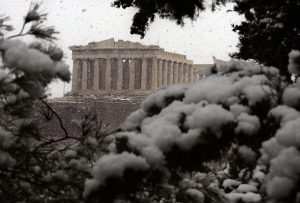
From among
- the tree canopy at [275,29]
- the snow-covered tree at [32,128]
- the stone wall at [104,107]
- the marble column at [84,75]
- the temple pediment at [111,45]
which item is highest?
the temple pediment at [111,45]

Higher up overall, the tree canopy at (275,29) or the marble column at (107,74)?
the tree canopy at (275,29)

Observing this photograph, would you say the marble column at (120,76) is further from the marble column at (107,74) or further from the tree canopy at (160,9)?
the tree canopy at (160,9)

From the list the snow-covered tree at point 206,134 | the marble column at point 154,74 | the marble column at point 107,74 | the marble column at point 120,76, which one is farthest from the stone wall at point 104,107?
the snow-covered tree at point 206,134

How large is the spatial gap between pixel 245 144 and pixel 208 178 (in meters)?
1.67

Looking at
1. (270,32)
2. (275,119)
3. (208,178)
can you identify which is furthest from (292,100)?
(270,32)

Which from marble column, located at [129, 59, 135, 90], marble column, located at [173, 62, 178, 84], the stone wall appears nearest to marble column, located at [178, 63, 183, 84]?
marble column, located at [173, 62, 178, 84]

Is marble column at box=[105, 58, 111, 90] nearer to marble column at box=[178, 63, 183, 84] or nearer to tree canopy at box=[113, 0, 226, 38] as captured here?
marble column at box=[178, 63, 183, 84]

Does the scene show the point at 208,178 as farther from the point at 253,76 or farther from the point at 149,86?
the point at 149,86

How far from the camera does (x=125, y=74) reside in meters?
75.3

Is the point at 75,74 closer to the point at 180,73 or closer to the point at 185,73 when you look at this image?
the point at 180,73

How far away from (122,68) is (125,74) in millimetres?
1767

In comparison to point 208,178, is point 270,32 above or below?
above

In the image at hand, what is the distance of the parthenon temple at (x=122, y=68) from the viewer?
7275 centimetres

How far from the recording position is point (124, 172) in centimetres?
312
